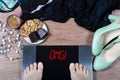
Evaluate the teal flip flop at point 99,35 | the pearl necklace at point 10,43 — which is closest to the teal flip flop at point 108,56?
the teal flip flop at point 99,35

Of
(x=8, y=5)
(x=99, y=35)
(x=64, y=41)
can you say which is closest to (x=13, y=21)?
(x=8, y=5)

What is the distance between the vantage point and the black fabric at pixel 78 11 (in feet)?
2.90

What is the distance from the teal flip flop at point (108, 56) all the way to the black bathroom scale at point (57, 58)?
3 centimetres

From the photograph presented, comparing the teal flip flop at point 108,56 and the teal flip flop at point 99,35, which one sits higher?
the teal flip flop at point 99,35

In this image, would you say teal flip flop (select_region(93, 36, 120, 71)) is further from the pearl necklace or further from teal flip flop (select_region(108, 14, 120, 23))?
the pearl necklace

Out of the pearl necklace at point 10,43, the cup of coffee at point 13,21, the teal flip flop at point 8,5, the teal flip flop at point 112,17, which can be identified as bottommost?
the pearl necklace at point 10,43

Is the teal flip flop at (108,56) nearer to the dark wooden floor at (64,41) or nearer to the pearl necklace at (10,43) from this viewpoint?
the dark wooden floor at (64,41)

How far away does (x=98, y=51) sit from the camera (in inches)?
33.9

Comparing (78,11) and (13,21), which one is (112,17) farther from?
(13,21)

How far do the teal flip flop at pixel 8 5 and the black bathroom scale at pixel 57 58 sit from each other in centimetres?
16

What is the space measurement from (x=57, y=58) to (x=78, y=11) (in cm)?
19

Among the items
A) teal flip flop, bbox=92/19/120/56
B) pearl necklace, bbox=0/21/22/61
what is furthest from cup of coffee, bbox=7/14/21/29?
teal flip flop, bbox=92/19/120/56

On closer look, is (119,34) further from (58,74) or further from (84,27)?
(58,74)

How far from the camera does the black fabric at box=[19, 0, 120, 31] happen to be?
883 mm
